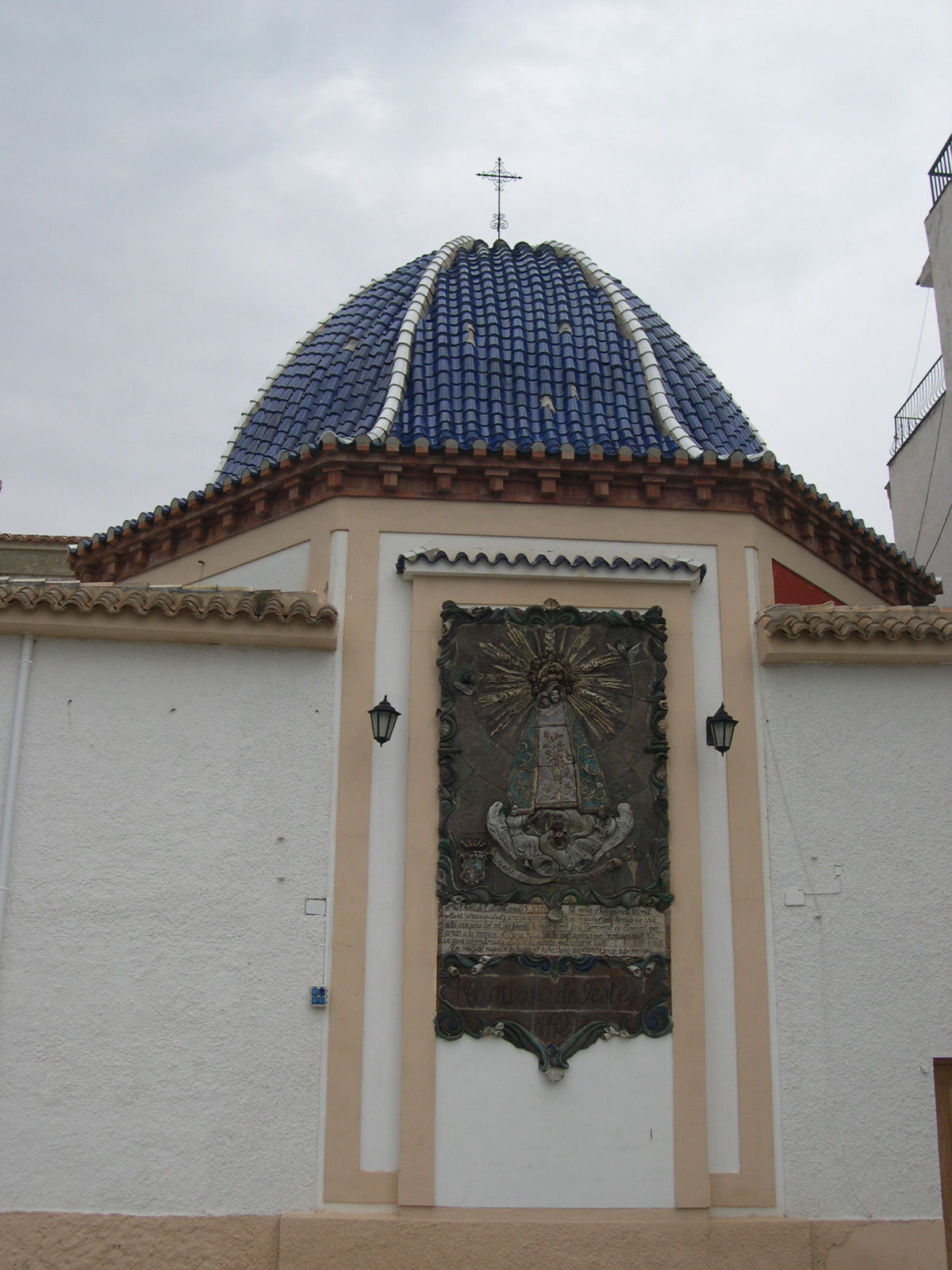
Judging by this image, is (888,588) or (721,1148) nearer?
(721,1148)

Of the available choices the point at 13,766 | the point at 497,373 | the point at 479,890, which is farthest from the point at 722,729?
the point at 13,766

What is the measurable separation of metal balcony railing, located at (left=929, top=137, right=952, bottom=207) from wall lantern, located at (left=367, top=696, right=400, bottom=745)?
375 inches

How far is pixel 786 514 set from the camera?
10.2m

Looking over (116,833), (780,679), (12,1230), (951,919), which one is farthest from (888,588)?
(12,1230)

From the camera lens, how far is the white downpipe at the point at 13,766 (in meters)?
8.70

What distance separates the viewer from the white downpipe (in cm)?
870

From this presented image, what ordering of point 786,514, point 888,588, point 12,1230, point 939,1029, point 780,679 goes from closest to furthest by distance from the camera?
1. point 12,1230
2. point 939,1029
3. point 780,679
4. point 786,514
5. point 888,588

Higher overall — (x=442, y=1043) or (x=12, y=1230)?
(x=442, y=1043)

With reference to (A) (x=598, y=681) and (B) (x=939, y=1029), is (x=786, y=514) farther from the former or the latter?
(B) (x=939, y=1029)

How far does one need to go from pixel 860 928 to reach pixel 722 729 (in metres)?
1.65

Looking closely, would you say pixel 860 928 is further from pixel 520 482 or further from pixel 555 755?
pixel 520 482

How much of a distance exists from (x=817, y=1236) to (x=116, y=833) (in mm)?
5292

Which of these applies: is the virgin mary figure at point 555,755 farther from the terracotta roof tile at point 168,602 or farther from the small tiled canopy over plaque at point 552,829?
the terracotta roof tile at point 168,602

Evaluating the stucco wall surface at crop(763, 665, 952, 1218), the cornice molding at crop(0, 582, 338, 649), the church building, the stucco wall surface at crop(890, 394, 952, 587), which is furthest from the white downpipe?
the stucco wall surface at crop(890, 394, 952, 587)
